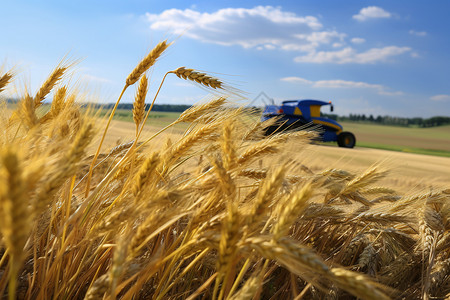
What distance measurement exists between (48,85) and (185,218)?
2.83ft

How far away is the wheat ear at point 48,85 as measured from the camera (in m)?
1.47

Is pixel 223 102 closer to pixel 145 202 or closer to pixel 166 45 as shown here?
pixel 166 45

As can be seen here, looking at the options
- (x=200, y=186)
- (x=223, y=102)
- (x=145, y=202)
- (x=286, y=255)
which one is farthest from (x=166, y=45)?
(x=286, y=255)

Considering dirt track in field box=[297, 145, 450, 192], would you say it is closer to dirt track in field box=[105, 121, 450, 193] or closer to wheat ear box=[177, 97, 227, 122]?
dirt track in field box=[105, 121, 450, 193]

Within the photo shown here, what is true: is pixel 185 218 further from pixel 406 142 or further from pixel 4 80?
pixel 406 142

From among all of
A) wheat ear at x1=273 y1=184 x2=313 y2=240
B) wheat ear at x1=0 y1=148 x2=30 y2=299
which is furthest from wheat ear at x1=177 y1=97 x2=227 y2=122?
wheat ear at x1=0 y1=148 x2=30 y2=299

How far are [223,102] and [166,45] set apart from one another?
346 millimetres

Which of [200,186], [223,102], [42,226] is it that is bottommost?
[42,226]

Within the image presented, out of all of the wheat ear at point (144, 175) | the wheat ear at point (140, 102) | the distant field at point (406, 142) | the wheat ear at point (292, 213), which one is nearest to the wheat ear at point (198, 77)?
the wheat ear at point (140, 102)

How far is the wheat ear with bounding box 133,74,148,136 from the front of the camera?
136cm

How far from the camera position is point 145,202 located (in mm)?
827

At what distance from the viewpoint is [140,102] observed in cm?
138

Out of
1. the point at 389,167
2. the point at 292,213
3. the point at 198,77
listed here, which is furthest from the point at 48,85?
the point at 389,167

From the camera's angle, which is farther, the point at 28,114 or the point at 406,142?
the point at 406,142
